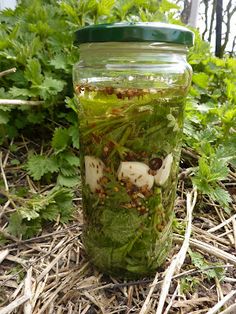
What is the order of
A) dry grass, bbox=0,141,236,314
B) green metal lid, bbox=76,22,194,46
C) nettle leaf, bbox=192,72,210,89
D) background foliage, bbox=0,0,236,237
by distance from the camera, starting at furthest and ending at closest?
nettle leaf, bbox=192,72,210,89 → background foliage, bbox=0,0,236,237 → dry grass, bbox=0,141,236,314 → green metal lid, bbox=76,22,194,46

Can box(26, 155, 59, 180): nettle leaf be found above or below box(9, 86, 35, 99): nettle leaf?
below

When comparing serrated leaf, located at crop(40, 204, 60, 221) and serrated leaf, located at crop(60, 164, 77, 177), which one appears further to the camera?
serrated leaf, located at crop(60, 164, 77, 177)

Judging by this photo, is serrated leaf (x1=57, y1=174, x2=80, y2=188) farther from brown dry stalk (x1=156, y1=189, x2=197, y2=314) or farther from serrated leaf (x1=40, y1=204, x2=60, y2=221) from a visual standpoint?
brown dry stalk (x1=156, y1=189, x2=197, y2=314)

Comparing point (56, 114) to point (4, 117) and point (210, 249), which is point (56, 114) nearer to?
point (4, 117)

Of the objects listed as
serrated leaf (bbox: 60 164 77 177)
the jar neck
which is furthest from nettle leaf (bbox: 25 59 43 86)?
the jar neck

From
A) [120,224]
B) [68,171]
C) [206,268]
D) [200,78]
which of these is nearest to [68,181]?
[68,171]

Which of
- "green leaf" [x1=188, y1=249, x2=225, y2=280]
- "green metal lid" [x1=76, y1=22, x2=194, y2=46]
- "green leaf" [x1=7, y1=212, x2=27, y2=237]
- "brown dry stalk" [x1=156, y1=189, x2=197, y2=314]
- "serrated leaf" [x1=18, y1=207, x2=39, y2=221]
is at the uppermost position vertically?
"green metal lid" [x1=76, y1=22, x2=194, y2=46]

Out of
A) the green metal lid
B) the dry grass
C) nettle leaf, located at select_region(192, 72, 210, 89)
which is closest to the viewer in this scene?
the green metal lid
